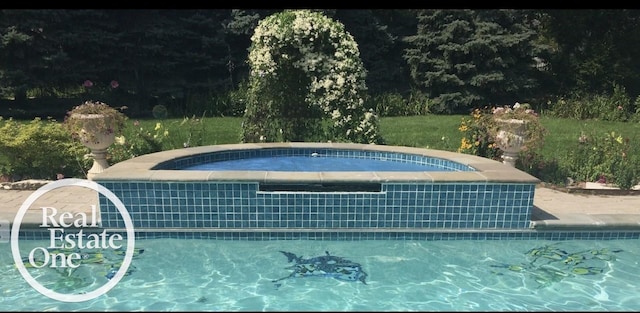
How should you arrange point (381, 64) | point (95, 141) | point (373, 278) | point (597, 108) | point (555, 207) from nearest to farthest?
point (373, 278)
point (555, 207)
point (95, 141)
point (597, 108)
point (381, 64)

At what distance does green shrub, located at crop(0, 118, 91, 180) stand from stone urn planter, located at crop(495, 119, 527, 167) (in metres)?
6.47

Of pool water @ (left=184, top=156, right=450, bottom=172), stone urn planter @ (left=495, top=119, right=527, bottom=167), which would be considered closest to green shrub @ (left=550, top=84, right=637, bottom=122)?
stone urn planter @ (left=495, top=119, right=527, bottom=167)

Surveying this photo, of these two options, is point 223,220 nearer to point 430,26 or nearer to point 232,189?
point 232,189

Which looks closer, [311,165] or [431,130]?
[311,165]

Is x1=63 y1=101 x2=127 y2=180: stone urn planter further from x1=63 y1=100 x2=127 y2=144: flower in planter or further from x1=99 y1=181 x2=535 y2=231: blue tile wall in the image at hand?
x1=99 y1=181 x2=535 y2=231: blue tile wall

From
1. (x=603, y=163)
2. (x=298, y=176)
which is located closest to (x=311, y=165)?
(x=298, y=176)

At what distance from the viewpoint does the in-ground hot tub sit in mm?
4957

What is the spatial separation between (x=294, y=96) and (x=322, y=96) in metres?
0.56

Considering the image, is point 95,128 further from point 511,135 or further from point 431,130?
point 431,130

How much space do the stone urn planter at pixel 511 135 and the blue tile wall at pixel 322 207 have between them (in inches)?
78.4

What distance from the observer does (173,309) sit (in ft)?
12.1

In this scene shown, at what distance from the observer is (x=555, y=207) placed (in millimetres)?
5898

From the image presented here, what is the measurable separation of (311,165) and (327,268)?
2.68 metres

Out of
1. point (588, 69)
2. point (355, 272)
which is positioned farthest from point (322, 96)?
point (588, 69)
